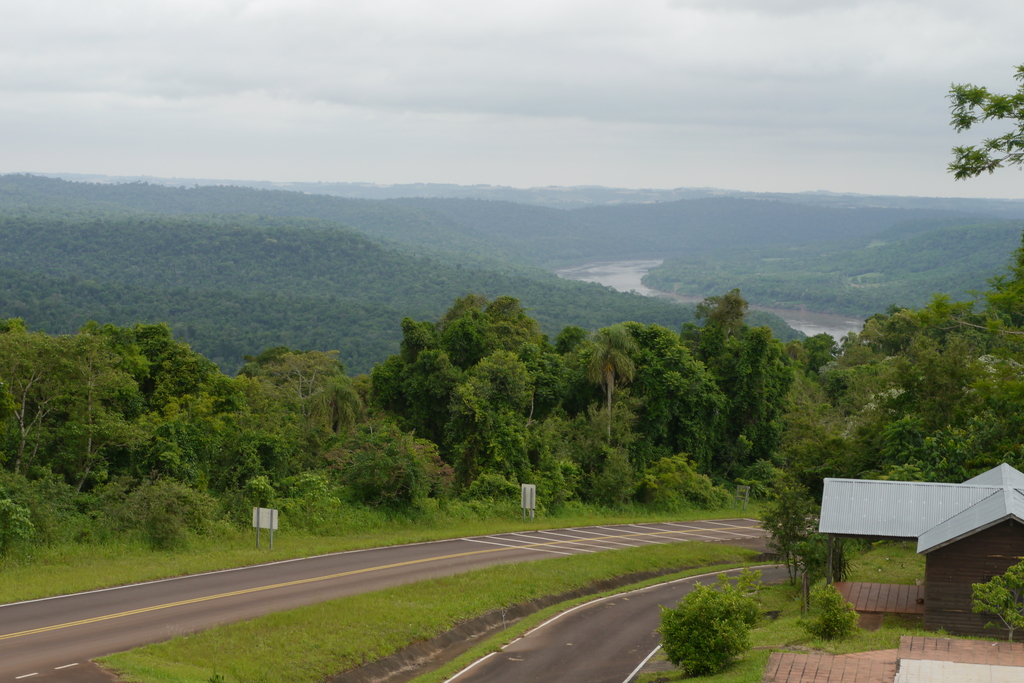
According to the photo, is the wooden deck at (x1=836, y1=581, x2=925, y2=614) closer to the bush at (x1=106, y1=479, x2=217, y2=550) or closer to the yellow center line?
the yellow center line

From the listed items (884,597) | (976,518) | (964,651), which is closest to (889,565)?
(884,597)

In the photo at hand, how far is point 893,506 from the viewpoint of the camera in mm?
23438

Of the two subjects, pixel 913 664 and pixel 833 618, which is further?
pixel 833 618

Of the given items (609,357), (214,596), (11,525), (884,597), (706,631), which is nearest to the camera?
(706,631)

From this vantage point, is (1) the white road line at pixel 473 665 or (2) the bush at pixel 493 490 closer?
(1) the white road line at pixel 473 665

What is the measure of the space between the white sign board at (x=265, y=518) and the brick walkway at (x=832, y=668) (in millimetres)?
17450

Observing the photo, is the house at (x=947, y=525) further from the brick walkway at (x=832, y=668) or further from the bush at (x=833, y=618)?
the brick walkway at (x=832, y=668)

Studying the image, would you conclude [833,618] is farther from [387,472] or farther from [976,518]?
[387,472]

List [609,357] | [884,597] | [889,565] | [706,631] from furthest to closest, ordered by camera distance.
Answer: [609,357], [889,565], [884,597], [706,631]

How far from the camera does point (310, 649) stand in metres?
20.1

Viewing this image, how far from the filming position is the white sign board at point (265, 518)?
30.0 metres

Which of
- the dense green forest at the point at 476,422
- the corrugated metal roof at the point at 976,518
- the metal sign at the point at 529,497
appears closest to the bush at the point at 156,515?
the dense green forest at the point at 476,422

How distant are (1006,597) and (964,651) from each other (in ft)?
4.74

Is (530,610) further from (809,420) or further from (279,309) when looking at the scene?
(279,309)
